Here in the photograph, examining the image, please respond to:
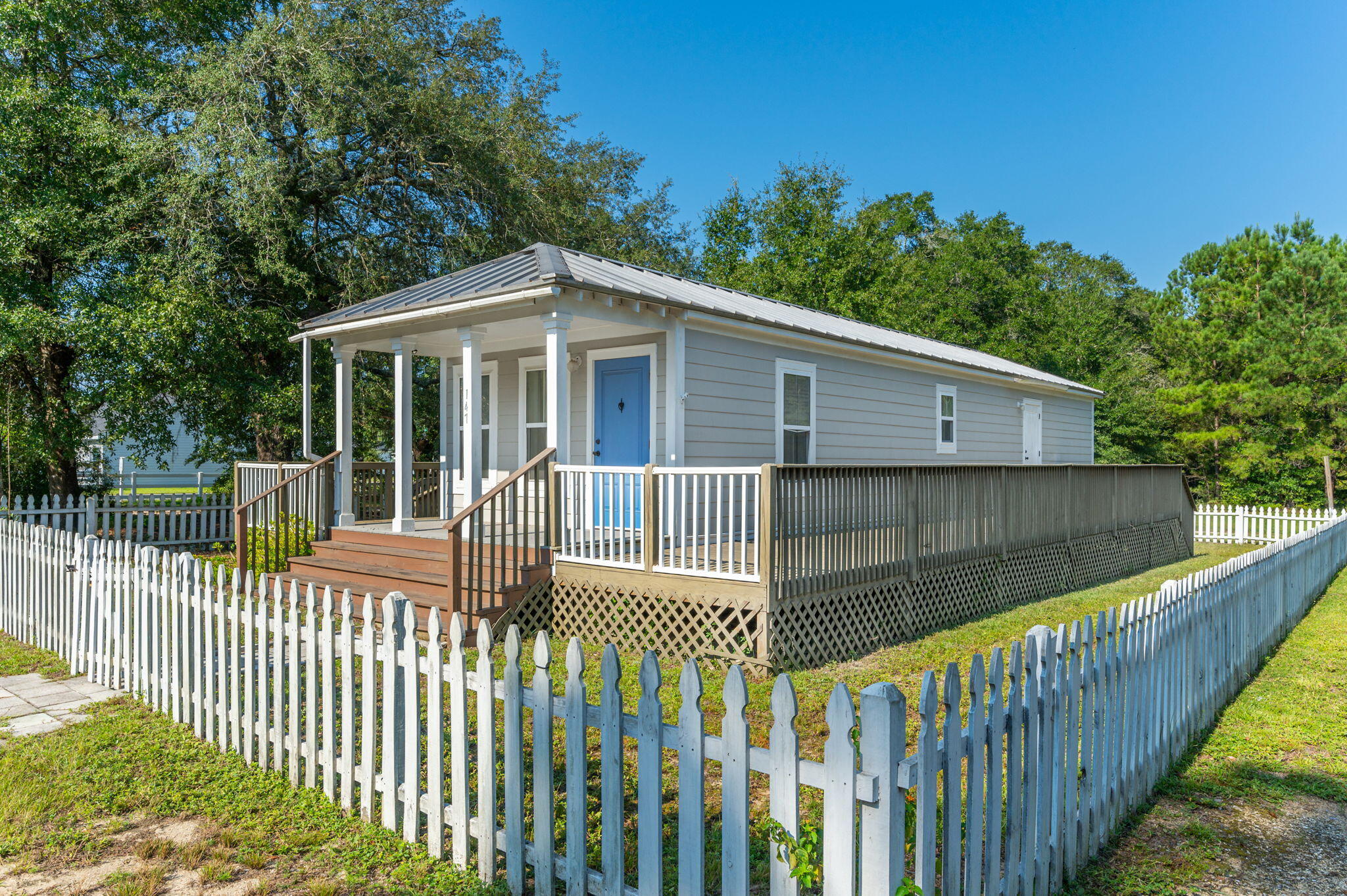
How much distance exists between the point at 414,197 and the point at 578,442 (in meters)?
10.5

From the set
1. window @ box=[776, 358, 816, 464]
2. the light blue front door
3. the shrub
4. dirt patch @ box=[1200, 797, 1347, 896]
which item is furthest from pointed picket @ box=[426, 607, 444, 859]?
window @ box=[776, 358, 816, 464]

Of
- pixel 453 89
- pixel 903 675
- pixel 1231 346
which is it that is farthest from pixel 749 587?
pixel 1231 346

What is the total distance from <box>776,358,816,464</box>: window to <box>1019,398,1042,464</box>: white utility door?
8.23 meters

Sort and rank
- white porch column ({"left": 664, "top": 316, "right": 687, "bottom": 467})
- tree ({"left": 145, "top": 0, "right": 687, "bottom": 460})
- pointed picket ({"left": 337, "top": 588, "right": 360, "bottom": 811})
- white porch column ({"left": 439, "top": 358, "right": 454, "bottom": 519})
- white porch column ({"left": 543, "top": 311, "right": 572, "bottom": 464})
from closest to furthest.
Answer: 1. pointed picket ({"left": 337, "top": 588, "right": 360, "bottom": 811})
2. white porch column ({"left": 543, "top": 311, "right": 572, "bottom": 464})
3. white porch column ({"left": 664, "top": 316, "right": 687, "bottom": 467})
4. white porch column ({"left": 439, "top": 358, "right": 454, "bottom": 519})
5. tree ({"left": 145, "top": 0, "right": 687, "bottom": 460})

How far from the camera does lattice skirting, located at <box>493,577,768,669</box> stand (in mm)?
6723

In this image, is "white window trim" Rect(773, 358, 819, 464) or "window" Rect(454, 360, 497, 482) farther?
"window" Rect(454, 360, 497, 482)

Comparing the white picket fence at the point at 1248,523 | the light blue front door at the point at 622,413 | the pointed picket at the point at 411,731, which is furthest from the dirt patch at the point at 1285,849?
the white picket fence at the point at 1248,523

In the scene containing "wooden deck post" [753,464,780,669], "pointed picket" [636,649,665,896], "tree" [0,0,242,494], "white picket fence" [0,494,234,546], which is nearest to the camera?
"pointed picket" [636,649,665,896]

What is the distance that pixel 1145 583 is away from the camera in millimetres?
12406

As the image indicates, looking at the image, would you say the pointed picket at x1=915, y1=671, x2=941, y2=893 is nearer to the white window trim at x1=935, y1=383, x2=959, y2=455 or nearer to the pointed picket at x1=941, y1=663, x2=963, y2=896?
Answer: the pointed picket at x1=941, y1=663, x2=963, y2=896

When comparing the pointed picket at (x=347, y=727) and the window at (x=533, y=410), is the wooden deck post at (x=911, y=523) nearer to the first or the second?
the window at (x=533, y=410)

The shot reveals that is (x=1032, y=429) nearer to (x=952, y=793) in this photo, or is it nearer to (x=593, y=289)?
(x=593, y=289)

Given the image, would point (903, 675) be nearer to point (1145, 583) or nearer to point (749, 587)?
point (749, 587)

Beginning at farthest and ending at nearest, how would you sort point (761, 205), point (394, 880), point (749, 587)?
point (761, 205) → point (749, 587) → point (394, 880)
